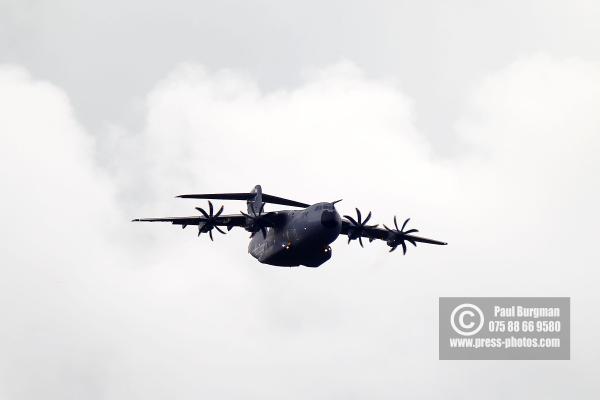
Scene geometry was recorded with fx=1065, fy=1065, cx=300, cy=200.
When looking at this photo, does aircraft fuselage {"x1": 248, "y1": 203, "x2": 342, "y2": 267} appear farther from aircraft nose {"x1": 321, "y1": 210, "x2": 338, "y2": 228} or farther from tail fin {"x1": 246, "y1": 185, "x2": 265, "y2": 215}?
tail fin {"x1": 246, "y1": 185, "x2": 265, "y2": 215}

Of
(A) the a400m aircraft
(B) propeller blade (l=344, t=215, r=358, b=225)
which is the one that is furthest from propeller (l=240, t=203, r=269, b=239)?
(B) propeller blade (l=344, t=215, r=358, b=225)

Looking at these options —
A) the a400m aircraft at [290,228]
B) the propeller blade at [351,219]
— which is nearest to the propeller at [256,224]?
the a400m aircraft at [290,228]

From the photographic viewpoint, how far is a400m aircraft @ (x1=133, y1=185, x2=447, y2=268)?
6506 cm

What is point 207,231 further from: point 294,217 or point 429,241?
A: point 429,241

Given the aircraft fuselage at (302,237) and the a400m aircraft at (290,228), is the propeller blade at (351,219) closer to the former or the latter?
the a400m aircraft at (290,228)

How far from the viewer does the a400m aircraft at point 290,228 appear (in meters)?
65.1

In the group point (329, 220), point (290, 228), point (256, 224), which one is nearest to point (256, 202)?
point (256, 224)

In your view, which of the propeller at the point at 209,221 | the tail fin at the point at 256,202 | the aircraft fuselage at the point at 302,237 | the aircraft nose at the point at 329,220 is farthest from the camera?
the tail fin at the point at 256,202

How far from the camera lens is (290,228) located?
67312 mm

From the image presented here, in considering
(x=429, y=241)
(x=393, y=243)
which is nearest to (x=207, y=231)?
(x=393, y=243)

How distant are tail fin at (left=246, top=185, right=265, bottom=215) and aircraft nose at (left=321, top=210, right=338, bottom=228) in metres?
7.79

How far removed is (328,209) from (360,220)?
6.29 m

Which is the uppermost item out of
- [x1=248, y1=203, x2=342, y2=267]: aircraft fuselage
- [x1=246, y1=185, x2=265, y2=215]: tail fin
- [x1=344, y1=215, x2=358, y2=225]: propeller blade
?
[x1=246, y1=185, x2=265, y2=215]: tail fin

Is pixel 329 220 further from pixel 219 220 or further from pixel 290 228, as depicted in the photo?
pixel 219 220
